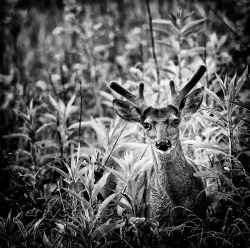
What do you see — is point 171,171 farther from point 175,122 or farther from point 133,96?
point 133,96

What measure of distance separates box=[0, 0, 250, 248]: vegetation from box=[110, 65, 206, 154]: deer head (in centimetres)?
20

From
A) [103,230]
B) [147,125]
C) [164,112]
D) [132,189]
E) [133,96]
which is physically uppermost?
[133,96]

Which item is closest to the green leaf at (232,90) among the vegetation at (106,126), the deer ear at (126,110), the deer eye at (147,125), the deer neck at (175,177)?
the vegetation at (106,126)

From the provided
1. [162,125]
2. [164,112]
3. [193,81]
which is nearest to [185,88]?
[193,81]

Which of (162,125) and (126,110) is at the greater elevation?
(126,110)

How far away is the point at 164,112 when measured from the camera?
276 centimetres

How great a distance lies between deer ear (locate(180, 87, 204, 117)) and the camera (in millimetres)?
2922

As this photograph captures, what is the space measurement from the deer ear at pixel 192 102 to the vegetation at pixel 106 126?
16 cm

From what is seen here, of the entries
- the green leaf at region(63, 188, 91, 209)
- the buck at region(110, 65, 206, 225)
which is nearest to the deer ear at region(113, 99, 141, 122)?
the buck at region(110, 65, 206, 225)

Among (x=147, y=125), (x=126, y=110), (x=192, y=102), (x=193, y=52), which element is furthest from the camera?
(x=193, y=52)

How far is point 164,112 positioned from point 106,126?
2.53 m

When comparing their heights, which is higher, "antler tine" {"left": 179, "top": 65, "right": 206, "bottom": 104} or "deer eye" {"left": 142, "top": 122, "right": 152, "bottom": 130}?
"antler tine" {"left": 179, "top": 65, "right": 206, "bottom": 104}

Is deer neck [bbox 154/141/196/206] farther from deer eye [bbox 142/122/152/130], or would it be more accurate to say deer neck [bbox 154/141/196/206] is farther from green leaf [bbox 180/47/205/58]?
green leaf [bbox 180/47/205/58]

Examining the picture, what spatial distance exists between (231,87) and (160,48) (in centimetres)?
459
